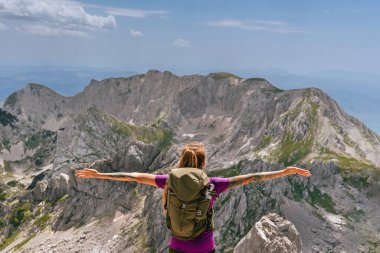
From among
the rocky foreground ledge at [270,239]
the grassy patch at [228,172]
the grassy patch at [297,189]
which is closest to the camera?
the rocky foreground ledge at [270,239]

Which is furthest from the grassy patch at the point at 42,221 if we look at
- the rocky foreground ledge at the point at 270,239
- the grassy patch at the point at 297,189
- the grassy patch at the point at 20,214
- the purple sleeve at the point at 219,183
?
the purple sleeve at the point at 219,183

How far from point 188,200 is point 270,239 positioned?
27.5m

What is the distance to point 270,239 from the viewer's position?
37.1 metres

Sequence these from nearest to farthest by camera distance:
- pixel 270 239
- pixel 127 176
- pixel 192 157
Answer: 1. pixel 192 157
2. pixel 127 176
3. pixel 270 239

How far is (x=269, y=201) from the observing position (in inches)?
5044

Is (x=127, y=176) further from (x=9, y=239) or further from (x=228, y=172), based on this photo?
(x=9, y=239)

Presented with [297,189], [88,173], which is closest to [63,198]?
[297,189]

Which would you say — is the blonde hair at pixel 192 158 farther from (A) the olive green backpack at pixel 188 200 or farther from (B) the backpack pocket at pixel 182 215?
(B) the backpack pocket at pixel 182 215

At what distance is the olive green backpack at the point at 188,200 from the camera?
37.9 feet

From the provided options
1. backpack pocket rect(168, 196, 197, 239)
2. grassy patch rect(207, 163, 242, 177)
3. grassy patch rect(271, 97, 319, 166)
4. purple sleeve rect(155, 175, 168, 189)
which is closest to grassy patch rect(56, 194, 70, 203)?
grassy patch rect(207, 163, 242, 177)

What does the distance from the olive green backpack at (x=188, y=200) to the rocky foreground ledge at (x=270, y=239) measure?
81.1 feet

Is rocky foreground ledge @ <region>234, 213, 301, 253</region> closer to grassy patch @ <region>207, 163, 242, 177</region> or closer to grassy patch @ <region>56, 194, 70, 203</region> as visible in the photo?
grassy patch @ <region>207, 163, 242, 177</region>

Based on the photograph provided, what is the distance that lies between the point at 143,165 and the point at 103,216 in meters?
40.6

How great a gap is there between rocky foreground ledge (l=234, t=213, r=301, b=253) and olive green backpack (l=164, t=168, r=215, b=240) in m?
24.7
